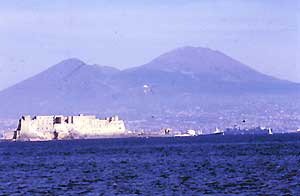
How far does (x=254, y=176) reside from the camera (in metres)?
49.5

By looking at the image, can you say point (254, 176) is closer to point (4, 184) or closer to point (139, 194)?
point (139, 194)

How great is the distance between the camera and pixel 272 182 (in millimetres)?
45062

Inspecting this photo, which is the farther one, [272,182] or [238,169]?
[238,169]

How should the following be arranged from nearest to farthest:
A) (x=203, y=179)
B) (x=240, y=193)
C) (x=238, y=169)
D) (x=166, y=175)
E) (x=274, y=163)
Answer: (x=240, y=193) → (x=203, y=179) → (x=166, y=175) → (x=238, y=169) → (x=274, y=163)

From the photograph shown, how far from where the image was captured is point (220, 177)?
50469 millimetres

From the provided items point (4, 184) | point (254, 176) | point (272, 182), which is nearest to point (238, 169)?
point (254, 176)

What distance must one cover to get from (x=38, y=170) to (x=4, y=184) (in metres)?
14.7

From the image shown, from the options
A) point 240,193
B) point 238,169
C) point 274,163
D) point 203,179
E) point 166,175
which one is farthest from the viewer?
point 274,163

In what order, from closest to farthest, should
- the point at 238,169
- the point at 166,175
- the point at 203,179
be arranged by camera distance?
1. the point at 203,179
2. the point at 166,175
3. the point at 238,169

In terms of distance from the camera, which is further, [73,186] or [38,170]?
[38,170]

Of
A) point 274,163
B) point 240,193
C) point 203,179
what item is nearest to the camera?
point 240,193

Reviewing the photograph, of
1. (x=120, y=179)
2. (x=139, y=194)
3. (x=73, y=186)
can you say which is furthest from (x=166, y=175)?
(x=139, y=194)

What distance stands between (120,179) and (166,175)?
10.5 ft

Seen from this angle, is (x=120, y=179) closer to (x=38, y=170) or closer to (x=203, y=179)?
(x=203, y=179)
